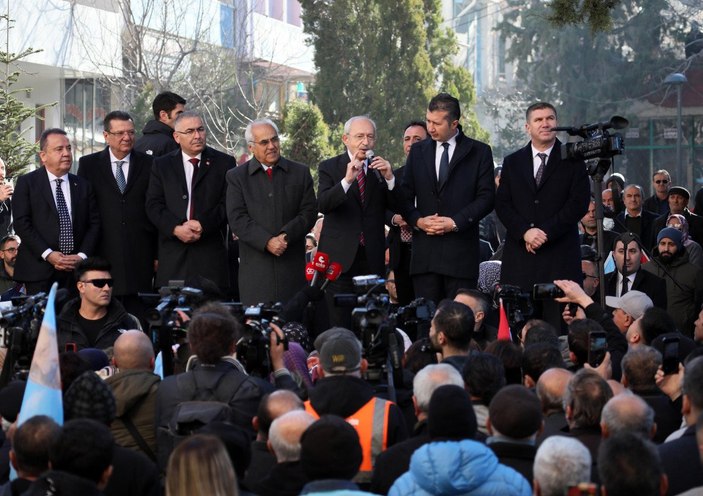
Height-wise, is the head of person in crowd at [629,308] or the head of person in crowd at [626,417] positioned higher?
the head of person in crowd at [629,308]

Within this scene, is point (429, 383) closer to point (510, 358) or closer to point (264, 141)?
point (510, 358)

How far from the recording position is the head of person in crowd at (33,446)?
5551 mm

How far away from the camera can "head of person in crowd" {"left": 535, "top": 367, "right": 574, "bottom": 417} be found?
22.0ft

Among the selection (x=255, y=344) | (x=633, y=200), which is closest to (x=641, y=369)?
(x=255, y=344)

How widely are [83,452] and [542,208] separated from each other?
19.9ft

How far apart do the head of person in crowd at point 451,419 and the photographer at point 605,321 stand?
295 centimetres

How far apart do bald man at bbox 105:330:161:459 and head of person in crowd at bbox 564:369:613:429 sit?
2.16 m

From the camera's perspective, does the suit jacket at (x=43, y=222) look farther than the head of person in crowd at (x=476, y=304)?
Yes

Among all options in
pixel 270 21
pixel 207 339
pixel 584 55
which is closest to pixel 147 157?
pixel 207 339

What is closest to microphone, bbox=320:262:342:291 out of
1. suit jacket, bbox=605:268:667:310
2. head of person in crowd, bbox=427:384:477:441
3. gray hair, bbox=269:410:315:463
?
suit jacket, bbox=605:268:667:310

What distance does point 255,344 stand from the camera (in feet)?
24.6

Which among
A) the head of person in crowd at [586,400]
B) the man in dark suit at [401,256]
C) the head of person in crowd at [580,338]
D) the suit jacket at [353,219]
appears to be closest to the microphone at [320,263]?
the suit jacket at [353,219]

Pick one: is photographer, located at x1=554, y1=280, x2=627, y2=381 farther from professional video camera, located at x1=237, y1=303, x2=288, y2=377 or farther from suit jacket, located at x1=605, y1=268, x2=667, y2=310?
suit jacket, located at x1=605, y1=268, x2=667, y2=310

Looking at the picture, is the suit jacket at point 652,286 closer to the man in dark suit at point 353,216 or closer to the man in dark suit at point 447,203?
the man in dark suit at point 447,203
